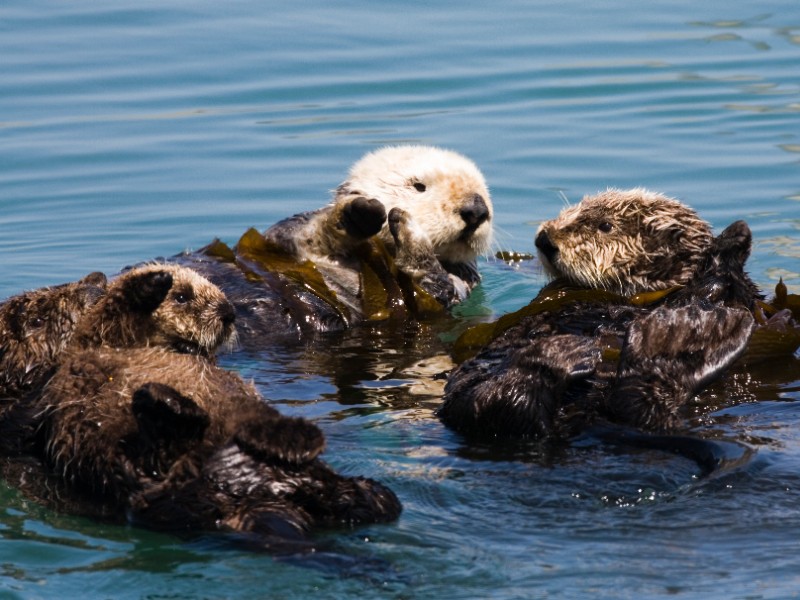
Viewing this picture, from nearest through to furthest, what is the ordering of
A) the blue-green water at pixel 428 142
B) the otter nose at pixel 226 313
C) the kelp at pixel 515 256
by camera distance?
the blue-green water at pixel 428 142 → the otter nose at pixel 226 313 → the kelp at pixel 515 256

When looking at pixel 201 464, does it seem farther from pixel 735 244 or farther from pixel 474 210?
pixel 474 210

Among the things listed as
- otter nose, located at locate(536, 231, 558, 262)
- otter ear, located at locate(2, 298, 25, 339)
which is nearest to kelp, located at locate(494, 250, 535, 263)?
otter nose, located at locate(536, 231, 558, 262)

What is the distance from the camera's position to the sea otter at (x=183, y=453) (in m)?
4.00

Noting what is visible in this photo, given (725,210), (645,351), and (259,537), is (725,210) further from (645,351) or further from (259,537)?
(259,537)

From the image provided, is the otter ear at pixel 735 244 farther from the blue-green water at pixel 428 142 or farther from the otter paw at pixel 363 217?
the otter paw at pixel 363 217

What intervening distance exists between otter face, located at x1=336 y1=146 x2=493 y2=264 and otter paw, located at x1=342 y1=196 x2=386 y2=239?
41 centimetres

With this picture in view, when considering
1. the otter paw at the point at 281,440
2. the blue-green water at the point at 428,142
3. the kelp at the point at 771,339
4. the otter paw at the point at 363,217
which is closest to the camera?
the blue-green water at the point at 428,142

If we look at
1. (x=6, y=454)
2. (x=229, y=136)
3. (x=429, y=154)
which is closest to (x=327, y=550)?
(x=6, y=454)

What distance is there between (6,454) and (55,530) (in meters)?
0.78

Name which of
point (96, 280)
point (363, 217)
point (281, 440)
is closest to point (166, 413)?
point (281, 440)

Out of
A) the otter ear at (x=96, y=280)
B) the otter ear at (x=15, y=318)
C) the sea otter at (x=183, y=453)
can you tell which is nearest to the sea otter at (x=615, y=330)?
the sea otter at (x=183, y=453)

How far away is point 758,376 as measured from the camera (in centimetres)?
560

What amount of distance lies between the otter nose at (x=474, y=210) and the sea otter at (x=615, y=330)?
3.29 ft

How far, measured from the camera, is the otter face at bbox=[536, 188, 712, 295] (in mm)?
5922
